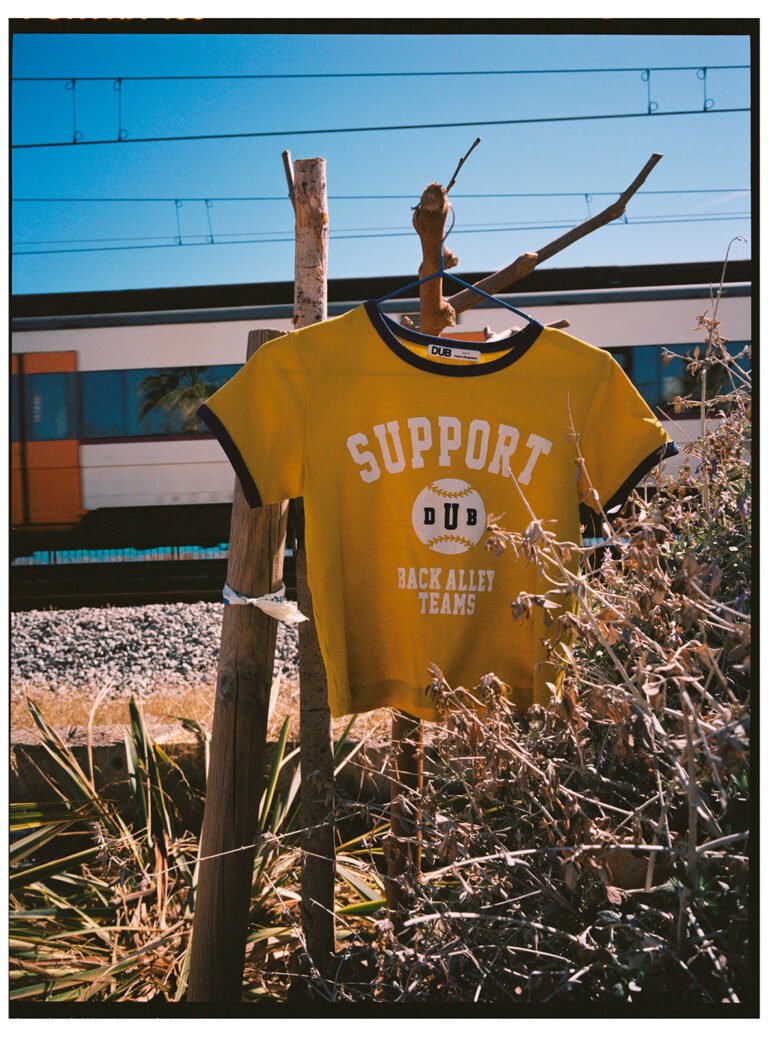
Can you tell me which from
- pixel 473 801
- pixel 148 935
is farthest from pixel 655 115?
pixel 148 935

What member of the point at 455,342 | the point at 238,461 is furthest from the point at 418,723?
the point at 455,342

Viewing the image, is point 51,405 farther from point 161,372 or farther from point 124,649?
point 124,649

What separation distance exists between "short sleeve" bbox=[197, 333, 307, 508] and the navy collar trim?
0.19m

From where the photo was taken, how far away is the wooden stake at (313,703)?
1.91 m

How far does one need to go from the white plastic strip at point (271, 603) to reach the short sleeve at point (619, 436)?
673 mm

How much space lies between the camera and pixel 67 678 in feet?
15.0

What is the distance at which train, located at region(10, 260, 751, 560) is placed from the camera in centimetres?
782

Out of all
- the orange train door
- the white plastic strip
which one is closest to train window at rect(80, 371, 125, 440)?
the orange train door

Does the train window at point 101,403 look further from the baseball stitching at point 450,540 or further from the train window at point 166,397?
the baseball stitching at point 450,540

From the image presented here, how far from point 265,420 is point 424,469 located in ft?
1.15

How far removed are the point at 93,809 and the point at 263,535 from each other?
1.37 m

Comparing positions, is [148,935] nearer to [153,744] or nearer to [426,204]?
[153,744]

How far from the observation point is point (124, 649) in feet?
16.7

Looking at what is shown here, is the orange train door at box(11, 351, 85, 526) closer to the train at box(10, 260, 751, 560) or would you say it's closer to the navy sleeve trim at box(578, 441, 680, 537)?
the train at box(10, 260, 751, 560)
